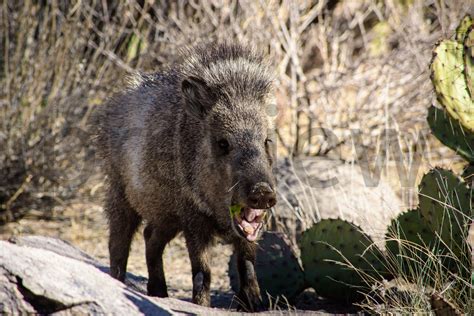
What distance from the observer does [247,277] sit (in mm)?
4238

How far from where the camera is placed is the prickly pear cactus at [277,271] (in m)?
4.89

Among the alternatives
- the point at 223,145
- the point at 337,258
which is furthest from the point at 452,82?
the point at 223,145

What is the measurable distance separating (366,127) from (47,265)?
194 inches

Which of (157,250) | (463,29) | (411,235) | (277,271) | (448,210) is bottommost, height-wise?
(277,271)

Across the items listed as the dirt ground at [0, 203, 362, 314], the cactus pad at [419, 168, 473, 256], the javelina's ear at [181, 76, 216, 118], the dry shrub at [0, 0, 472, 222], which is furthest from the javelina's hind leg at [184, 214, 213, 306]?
the dry shrub at [0, 0, 472, 222]

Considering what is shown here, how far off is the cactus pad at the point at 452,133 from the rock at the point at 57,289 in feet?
6.71

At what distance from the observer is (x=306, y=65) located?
916 centimetres

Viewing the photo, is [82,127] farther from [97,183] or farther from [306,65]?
[306,65]

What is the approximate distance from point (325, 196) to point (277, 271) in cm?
148

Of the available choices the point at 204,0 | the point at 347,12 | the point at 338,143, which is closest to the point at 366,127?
the point at 338,143

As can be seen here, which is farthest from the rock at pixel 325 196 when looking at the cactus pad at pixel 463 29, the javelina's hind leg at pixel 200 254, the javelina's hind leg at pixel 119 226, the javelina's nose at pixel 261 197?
the javelina's nose at pixel 261 197

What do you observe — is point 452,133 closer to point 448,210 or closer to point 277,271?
point 448,210

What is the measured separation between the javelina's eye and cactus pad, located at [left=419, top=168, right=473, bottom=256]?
1.04 meters

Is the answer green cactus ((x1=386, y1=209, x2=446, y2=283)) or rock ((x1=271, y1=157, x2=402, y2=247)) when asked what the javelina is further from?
rock ((x1=271, y1=157, x2=402, y2=247))
